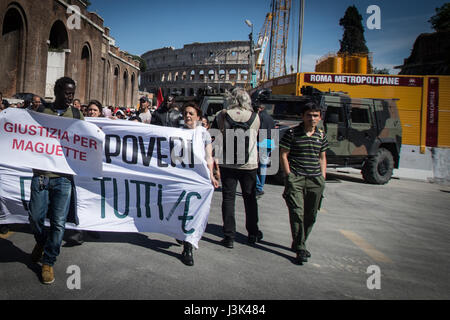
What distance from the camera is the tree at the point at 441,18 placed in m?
51.3

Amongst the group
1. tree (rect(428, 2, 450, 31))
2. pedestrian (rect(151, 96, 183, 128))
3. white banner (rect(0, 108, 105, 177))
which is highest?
tree (rect(428, 2, 450, 31))

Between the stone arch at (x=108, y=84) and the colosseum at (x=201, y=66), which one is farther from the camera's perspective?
the colosseum at (x=201, y=66)

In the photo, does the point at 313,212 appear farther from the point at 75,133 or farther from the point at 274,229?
the point at 75,133

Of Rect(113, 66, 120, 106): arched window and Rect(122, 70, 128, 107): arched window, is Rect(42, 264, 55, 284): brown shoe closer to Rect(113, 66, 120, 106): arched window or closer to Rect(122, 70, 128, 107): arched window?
Rect(113, 66, 120, 106): arched window

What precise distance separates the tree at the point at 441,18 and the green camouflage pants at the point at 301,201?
2329 inches

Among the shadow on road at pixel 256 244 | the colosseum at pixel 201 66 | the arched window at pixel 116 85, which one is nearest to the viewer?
the shadow on road at pixel 256 244

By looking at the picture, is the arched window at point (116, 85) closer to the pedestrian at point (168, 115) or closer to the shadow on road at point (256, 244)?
the pedestrian at point (168, 115)

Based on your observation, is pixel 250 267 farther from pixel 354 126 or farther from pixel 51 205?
pixel 354 126

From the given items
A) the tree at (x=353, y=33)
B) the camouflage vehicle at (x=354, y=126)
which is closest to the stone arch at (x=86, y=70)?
the camouflage vehicle at (x=354, y=126)

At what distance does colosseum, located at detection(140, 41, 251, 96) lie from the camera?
101 meters

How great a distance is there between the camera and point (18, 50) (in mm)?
20172

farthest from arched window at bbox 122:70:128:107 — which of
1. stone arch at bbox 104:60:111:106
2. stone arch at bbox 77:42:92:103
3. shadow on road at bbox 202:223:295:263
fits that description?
shadow on road at bbox 202:223:295:263

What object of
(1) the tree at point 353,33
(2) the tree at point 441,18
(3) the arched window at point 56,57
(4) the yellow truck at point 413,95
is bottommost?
(4) the yellow truck at point 413,95
